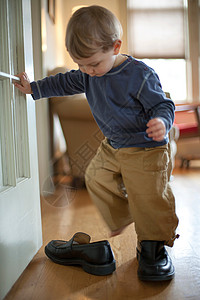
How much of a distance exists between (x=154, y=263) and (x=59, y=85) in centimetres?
62

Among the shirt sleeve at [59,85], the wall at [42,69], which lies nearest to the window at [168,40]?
the wall at [42,69]

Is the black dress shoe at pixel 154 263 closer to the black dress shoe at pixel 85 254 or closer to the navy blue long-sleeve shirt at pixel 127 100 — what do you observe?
the black dress shoe at pixel 85 254

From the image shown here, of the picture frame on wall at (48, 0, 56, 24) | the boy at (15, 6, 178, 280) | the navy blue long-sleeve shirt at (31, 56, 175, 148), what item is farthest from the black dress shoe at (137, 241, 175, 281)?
the picture frame on wall at (48, 0, 56, 24)

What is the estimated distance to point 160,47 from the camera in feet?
13.8

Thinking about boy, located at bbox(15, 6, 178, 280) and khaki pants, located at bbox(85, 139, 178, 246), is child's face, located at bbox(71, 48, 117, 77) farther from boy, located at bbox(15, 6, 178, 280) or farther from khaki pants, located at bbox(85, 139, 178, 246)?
khaki pants, located at bbox(85, 139, 178, 246)

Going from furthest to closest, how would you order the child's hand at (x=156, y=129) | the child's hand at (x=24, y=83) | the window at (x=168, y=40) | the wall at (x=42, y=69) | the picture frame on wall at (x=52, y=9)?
the window at (x=168, y=40), the picture frame on wall at (x=52, y=9), the wall at (x=42, y=69), the child's hand at (x=24, y=83), the child's hand at (x=156, y=129)

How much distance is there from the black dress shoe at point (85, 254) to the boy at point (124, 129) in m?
0.09

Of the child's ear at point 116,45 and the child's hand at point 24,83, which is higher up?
the child's ear at point 116,45

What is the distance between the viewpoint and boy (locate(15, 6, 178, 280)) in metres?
0.81

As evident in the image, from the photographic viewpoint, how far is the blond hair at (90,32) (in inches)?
30.5

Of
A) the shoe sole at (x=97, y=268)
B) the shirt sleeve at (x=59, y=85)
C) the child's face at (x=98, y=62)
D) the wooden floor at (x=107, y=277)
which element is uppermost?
the child's face at (x=98, y=62)

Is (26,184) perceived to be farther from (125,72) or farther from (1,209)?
(125,72)

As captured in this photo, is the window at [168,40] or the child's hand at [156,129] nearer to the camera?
the child's hand at [156,129]

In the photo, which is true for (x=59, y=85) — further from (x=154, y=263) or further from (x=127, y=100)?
(x=154, y=263)
